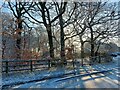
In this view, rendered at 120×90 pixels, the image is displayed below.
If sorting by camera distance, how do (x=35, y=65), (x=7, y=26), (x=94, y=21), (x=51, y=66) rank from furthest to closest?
(x=94, y=21), (x=7, y=26), (x=51, y=66), (x=35, y=65)

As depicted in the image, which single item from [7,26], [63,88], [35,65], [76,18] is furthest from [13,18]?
[63,88]

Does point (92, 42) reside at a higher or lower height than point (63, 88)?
higher

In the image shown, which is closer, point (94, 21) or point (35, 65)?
point (35, 65)

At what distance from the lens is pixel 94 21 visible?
2903 centimetres

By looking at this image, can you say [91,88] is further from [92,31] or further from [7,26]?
[92,31]

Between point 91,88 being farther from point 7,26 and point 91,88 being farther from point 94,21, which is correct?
point 94,21

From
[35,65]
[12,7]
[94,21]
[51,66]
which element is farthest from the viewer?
[94,21]

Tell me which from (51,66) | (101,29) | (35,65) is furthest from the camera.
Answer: (101,29)

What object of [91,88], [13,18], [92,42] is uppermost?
[13,18]

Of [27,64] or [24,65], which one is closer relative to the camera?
[24,65]

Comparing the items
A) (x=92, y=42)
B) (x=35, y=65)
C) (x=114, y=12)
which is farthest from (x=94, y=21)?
(x=35, y=65)

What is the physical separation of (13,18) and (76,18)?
24.2 ft

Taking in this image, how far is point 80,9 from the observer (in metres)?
26.8

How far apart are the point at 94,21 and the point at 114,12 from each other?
2777 mm
